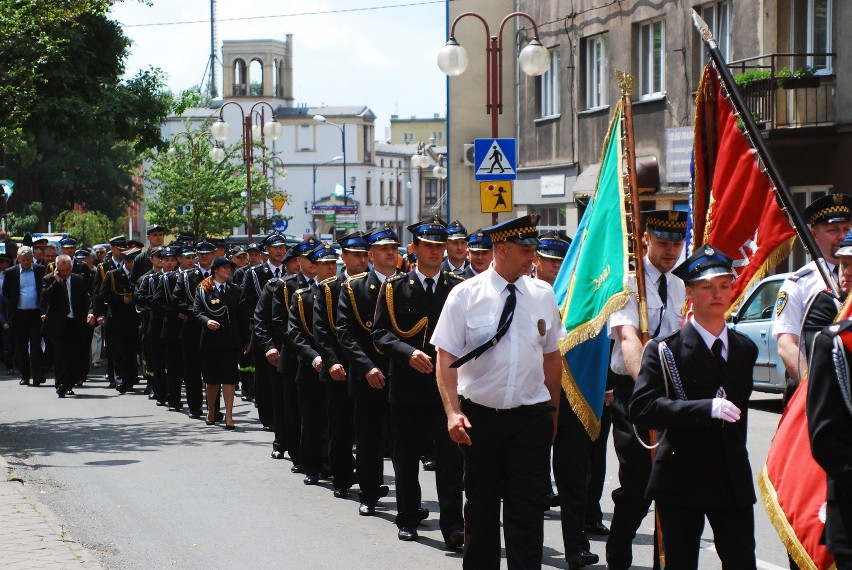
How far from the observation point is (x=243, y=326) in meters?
15.5

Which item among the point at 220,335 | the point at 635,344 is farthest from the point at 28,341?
the point at 635,344

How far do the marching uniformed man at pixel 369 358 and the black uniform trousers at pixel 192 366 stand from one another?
6.38 m

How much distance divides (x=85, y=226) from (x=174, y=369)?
59435 millimetres

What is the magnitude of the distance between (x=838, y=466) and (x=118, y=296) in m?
16.5

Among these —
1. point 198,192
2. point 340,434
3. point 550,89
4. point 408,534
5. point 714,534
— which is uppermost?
point 550,89

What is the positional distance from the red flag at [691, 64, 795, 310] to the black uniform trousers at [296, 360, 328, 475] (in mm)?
4904

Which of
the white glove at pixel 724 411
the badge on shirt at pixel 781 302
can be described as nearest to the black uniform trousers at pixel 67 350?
the badge on shirt at pixel 781 302

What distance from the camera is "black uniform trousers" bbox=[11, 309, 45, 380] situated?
2109 cm

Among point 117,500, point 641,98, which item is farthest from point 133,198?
point 117,500

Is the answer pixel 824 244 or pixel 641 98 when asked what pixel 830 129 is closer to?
pixel 641 98

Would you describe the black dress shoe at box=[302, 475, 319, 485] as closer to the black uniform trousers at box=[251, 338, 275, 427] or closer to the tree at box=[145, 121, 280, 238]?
the black uniform trousers at box=[251, 338, 275, 427]

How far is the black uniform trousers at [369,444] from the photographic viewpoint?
10102mm

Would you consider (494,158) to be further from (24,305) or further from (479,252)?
(24,305)

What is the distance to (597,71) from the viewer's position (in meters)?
31.7
